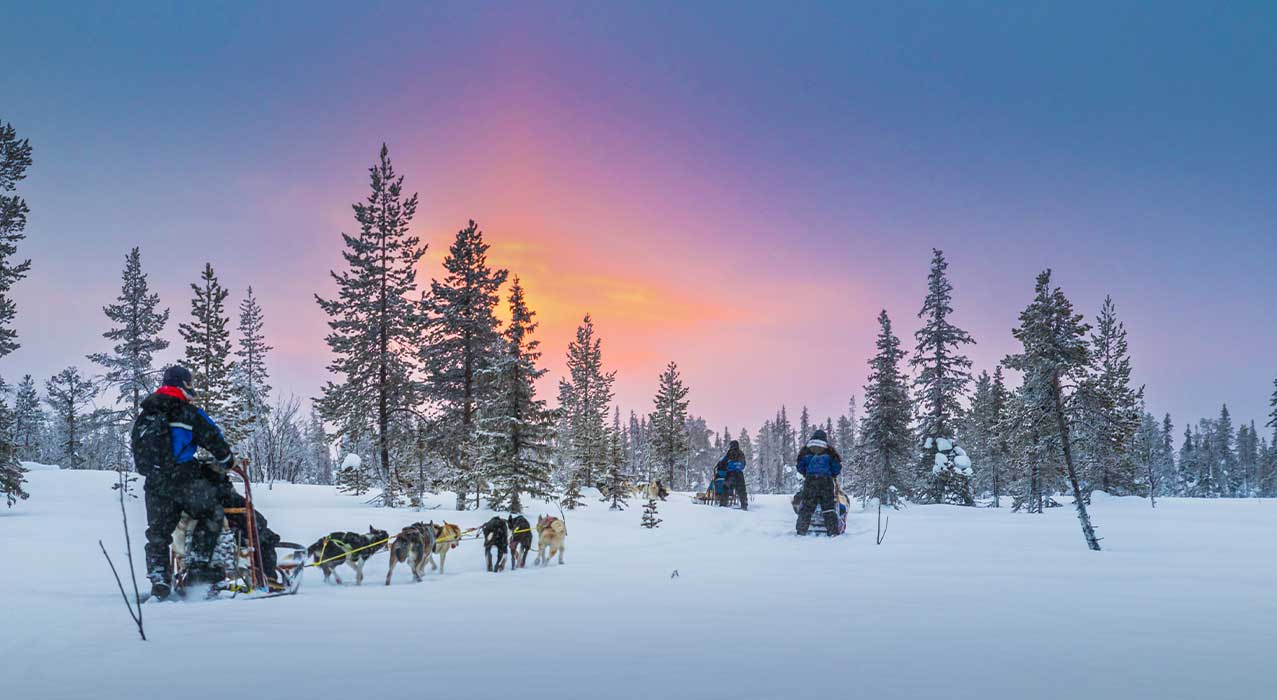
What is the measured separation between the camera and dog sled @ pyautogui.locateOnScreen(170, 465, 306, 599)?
6828mm

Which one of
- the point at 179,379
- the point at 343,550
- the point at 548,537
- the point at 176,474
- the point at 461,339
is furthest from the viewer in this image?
the point at 461,339

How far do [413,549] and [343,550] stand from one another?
3.09 ft

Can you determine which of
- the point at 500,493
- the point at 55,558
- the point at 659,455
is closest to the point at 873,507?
the point at 500,493

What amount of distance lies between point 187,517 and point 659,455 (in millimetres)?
42439

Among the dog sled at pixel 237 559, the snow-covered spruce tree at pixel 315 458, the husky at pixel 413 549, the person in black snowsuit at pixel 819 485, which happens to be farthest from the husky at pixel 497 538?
the snow-covered spruce tree at pixel 315 458

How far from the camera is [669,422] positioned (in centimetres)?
4884

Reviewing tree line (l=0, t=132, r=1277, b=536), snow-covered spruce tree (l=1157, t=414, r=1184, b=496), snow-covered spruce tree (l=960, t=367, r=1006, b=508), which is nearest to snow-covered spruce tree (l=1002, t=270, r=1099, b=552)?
tree line (l=0, t=132, r=1277, b=536)

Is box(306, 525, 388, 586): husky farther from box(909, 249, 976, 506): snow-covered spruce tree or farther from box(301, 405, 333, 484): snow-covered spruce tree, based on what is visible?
box(301, 405, 333, 484): snow-covered spruce tree

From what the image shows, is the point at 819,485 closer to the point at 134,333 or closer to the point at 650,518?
the point at 650,518

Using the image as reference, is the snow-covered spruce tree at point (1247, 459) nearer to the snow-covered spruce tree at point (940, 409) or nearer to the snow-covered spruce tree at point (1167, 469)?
the snow-covered spruce tree at point (1167, 469)

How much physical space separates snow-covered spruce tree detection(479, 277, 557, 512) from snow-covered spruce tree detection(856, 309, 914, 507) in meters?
16.5

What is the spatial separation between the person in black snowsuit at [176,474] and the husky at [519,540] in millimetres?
4401

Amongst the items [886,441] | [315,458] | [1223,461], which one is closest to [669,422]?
[886,441]

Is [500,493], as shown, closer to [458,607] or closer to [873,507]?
[458,607]
